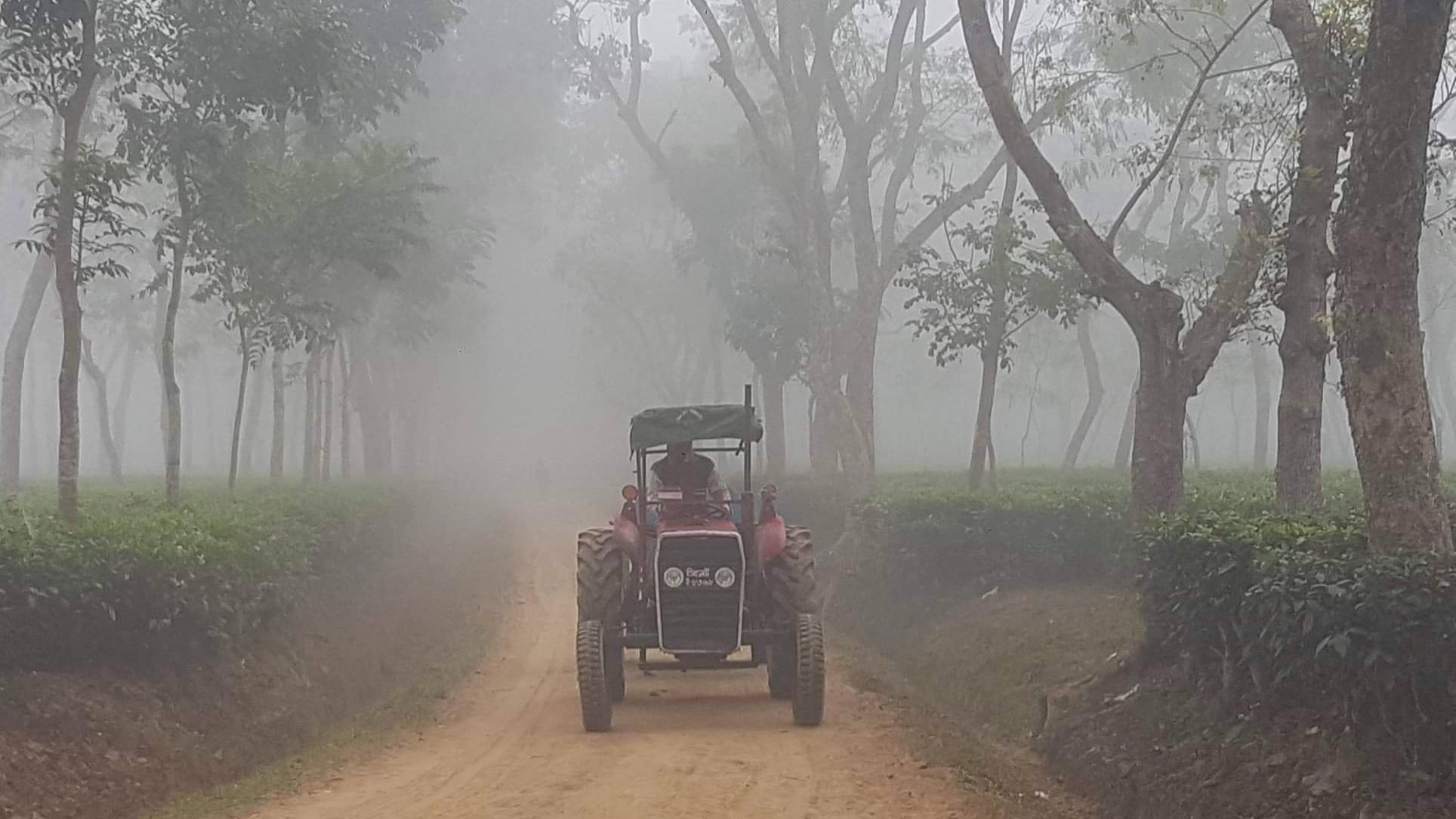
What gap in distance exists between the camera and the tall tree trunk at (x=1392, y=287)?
7.31 metres

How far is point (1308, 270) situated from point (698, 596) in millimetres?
5881

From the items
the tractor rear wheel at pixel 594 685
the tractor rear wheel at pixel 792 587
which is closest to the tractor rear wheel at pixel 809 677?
the tractor rear wheel at pixel 792 587

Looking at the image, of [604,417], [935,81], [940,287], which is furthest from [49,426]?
[940,287]

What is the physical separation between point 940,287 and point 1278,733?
12.0 metres

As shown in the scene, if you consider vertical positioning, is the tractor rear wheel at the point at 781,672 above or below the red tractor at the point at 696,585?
below

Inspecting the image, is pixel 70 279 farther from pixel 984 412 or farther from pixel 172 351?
pixel 984 412

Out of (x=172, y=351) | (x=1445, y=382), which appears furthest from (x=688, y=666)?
(x=1445, y=382)

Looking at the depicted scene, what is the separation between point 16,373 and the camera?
80.2 feet

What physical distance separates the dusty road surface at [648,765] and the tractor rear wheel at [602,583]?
939 mm

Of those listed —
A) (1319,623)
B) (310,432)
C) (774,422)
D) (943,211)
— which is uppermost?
(943,211)

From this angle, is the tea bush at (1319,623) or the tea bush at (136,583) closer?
the tea bush at (1319,623)

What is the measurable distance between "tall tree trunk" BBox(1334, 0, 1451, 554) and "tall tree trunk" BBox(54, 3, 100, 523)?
968cm

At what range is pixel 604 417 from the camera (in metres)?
83.5

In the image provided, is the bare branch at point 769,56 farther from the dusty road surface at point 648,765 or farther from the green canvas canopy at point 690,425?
the dusty road surface at point 648,765
